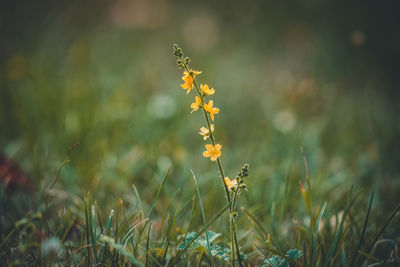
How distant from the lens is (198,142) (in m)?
2.59

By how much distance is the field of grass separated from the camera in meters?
1.15

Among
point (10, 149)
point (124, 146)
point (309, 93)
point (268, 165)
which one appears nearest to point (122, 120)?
point (124, 146)

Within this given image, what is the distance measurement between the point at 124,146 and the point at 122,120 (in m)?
0.35

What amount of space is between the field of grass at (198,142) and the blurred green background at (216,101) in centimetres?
2

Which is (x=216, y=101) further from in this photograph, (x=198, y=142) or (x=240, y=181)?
(x=240, y=181)

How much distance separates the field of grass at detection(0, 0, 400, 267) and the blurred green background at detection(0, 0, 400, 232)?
2 centimetres

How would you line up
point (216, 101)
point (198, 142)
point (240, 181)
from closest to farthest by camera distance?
point (240, 181), point (198, 142), point (216, 101)

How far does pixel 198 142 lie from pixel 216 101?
3.37 feet

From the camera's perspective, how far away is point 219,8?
221 inches

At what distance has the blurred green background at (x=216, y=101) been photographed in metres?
1.89

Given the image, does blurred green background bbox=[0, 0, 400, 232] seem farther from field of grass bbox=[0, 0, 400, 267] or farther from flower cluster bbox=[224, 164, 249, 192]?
flower cluster bbox=[224, 164, 249, 192]

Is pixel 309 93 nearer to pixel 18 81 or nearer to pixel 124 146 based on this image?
pixel 124 146

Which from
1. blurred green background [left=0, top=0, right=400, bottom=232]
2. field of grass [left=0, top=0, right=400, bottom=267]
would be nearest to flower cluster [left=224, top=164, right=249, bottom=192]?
field of grass [left=0, top=0, right=400, bottom=267]

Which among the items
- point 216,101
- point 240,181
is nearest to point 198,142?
point 216,101
